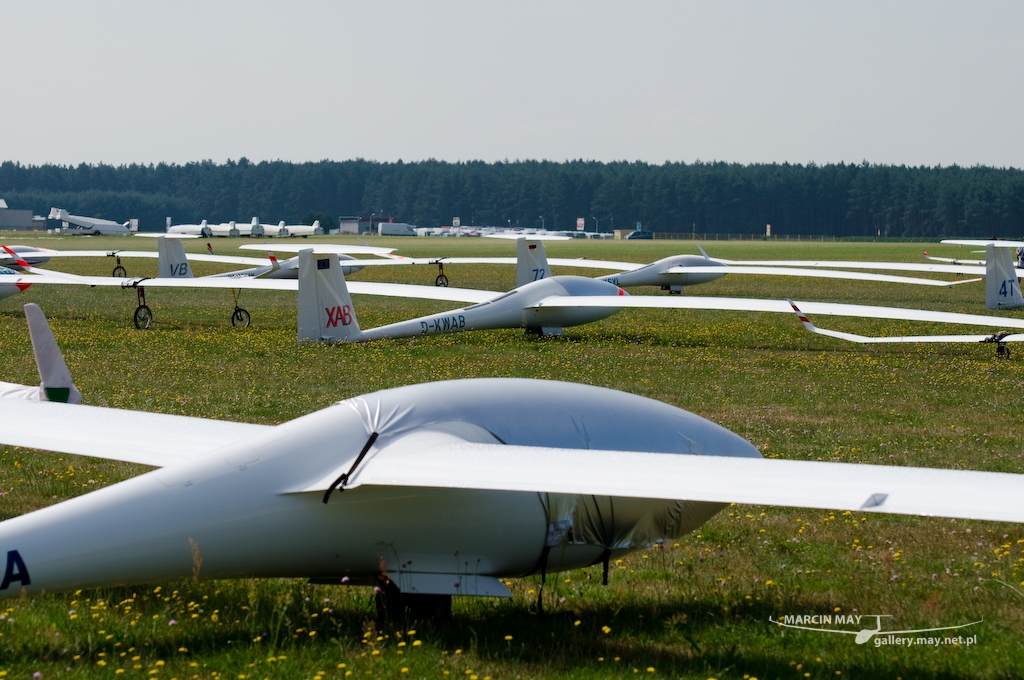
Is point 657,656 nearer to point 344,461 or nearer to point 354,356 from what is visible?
point 344,461

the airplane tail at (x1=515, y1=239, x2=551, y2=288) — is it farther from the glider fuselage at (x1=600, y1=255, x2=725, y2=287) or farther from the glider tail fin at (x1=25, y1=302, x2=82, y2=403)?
the glider tail fin at (x1=25, y1=302, x2=82, y2=403)

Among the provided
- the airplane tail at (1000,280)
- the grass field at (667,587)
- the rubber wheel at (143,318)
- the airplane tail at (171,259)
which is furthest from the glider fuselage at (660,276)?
the grass field at (667,587)

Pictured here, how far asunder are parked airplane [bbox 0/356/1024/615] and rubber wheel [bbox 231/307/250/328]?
67.8ft

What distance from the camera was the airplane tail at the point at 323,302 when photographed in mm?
20156

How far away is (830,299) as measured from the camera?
36406 mm

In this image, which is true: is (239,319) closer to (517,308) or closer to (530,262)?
(530,262)

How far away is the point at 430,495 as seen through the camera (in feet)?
18.5

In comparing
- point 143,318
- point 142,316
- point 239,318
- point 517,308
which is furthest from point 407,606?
point 142,316

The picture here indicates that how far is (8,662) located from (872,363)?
16894mm

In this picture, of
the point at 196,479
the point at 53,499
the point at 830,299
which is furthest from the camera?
the point at 830,299

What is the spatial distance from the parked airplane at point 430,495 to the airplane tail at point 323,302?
13.7m

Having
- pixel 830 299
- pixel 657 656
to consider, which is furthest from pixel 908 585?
pixel 830 299

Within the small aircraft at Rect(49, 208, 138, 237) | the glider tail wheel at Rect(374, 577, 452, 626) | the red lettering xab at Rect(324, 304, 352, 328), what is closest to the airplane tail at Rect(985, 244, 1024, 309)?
the red lettering xab at Rect(324, 304, 352, 328)

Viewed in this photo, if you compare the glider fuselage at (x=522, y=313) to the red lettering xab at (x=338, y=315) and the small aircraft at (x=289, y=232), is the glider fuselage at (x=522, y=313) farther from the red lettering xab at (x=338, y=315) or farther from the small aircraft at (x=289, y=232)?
the small aircraft at (x=289, y=232)
